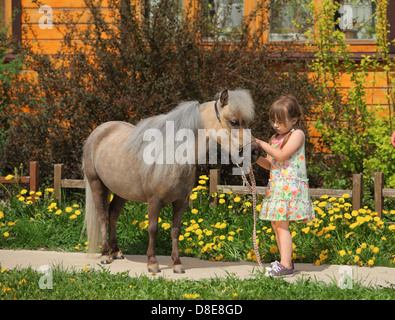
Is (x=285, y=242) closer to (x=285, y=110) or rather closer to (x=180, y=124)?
(x=285, y=110)

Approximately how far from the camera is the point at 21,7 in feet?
32.4

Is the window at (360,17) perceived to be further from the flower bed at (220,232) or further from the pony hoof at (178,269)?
the pony hoof at (178,269)

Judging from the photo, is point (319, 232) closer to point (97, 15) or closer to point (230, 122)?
point (230, 122)

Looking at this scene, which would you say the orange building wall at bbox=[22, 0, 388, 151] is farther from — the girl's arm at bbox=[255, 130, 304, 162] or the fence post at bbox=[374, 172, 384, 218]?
the girl's arm at bbox=[255, 130, 304, 162]

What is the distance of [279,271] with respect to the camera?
16.6 ft

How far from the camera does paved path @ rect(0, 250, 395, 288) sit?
511 centimetres

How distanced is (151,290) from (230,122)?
5.20 ft

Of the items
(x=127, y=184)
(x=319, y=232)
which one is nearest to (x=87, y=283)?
(x=127, y=184)

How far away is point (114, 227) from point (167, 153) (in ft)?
4.20

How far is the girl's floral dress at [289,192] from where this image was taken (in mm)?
5062

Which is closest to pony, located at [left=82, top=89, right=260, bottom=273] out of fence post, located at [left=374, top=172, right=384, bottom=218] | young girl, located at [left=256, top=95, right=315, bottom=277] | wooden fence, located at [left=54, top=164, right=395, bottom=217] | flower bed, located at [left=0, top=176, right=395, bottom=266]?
young girl, located at [left=256, top=95, right=315, bottom=277]

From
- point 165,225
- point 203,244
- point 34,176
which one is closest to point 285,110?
point 203,244

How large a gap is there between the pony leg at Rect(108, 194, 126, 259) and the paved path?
4.7 inches
